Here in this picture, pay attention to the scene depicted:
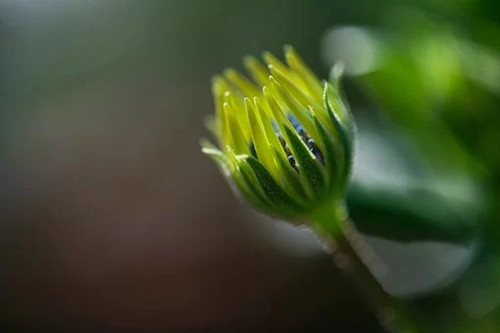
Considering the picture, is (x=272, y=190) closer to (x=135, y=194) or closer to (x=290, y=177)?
(x=290, y=177)

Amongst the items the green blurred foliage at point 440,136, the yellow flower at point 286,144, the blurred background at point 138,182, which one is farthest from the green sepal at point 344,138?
the blurred background at point 138,182

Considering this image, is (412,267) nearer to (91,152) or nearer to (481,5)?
(481,5)

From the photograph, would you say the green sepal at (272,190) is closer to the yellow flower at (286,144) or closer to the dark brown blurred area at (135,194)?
the yellow flower at (286,144)

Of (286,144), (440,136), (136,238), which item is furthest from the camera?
(136,238)

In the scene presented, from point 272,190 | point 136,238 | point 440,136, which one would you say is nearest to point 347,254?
point 272,190

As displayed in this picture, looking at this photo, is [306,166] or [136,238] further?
[136,238]

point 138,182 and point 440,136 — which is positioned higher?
point 138,182
